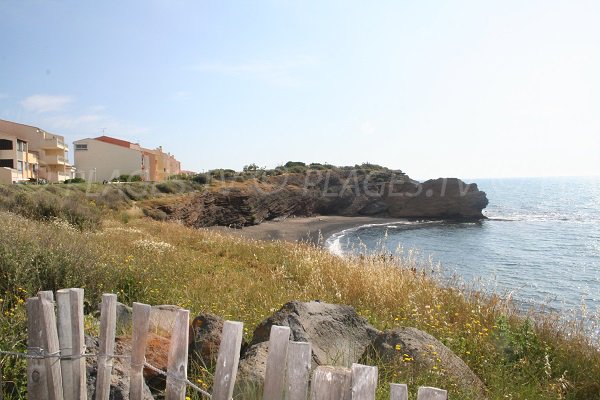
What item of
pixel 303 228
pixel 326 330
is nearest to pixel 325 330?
pixel 326 330

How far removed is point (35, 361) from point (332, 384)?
195 cm

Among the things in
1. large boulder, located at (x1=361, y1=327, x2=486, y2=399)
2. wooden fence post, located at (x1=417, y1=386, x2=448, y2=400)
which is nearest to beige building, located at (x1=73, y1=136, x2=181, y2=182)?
large boulder, located at (x1=361, y1=327, x2=486, y2=399)

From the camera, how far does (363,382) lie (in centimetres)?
204

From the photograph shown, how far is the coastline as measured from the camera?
39.1 metres

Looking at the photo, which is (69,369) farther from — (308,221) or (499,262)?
(308,221)

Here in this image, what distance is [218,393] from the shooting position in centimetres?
254

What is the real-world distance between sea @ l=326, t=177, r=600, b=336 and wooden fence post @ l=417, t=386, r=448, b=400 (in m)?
6.09

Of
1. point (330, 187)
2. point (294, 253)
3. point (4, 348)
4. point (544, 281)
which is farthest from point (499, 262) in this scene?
point (330, 187)

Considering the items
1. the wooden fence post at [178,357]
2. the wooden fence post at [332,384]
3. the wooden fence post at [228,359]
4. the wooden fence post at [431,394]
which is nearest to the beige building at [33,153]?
the wooden fence post at [178,357]

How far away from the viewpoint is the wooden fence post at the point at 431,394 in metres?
1.97

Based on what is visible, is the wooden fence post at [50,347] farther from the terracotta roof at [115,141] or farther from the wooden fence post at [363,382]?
the terracotta roof at [115,141]

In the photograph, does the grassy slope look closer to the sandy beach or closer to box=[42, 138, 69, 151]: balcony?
the sandy beach

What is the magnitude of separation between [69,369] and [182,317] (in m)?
0.86

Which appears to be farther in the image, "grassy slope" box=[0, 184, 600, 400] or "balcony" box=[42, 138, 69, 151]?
"balcony" box=[42, 138, 69, 151]
